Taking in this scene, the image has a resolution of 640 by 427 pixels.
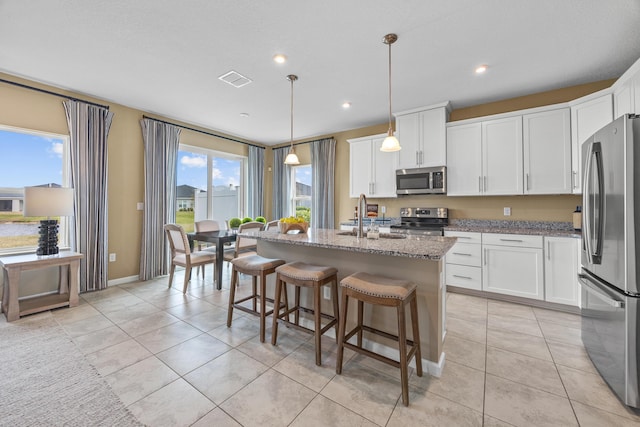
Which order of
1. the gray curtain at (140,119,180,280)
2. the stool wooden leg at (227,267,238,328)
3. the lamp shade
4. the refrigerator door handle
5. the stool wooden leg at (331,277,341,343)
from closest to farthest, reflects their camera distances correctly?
the refrigerator door handle
the stool wooden leg at (331,277,341,343)
the stool wooden leg at (227,267,238,328)
the lamp shade
the gray curtain at (140,119,180,280)

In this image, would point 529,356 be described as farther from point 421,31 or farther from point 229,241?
point 229,241

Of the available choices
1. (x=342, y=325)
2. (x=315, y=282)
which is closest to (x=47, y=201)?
(x=315, y=282)

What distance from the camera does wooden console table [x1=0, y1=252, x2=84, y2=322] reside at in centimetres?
266

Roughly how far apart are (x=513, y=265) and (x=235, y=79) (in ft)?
13.1

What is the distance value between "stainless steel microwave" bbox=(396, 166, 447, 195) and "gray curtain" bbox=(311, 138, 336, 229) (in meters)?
1.46

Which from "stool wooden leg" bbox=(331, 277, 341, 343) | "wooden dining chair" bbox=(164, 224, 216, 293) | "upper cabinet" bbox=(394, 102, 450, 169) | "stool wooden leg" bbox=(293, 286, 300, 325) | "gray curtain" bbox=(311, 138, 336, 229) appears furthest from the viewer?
"gray curtain" bbox=(311, 138, 336, 229)

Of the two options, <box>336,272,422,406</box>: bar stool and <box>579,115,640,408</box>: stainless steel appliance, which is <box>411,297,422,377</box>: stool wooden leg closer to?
<box>336,272,422,406</box>: bar stool

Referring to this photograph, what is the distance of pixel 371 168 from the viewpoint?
14.8 feet

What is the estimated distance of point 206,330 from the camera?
→ 250cm

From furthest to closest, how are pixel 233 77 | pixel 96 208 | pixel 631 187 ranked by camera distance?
pixel 96 208, pixel 233 77, pixel 631 187

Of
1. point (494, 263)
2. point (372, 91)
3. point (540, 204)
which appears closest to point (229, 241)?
point (372, 91)

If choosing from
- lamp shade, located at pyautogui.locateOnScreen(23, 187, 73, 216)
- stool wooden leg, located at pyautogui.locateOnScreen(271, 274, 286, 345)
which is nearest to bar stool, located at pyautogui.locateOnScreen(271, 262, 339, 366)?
stool wooden leg, located at pyautogui.locateOnScreen(271, 274, 286, 345)

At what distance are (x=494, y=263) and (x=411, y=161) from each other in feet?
5.89

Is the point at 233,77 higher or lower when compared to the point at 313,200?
higher
